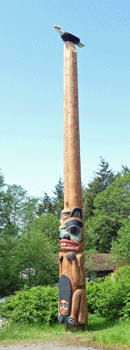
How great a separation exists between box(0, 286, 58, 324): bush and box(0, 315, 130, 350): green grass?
27 cm

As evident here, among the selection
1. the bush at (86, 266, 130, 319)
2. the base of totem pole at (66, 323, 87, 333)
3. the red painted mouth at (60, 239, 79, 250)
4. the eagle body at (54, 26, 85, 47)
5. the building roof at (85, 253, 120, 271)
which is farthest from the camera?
the building roof at (85, 253, 120, 271)

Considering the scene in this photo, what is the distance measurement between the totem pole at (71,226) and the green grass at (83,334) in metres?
0.44

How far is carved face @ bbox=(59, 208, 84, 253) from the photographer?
28.5 feet

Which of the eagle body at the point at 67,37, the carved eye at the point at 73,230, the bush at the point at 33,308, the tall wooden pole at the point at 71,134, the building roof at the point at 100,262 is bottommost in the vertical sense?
the bush at the point at 33,308

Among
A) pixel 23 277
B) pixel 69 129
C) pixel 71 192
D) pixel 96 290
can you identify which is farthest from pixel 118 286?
pixel 23 277

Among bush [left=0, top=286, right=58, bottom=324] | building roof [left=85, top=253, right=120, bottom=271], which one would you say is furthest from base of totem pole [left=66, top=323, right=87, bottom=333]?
building roof [left=85, top=253, right=120, bottom=271]

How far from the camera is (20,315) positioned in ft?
31.3

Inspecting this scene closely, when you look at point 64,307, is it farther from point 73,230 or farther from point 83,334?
point 73,230

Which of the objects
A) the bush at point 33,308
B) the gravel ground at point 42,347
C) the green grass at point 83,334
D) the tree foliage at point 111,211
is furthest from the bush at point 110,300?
the tree foliage at point 111,211

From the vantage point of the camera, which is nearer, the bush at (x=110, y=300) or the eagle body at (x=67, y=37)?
the bush at (x=110, y=300)

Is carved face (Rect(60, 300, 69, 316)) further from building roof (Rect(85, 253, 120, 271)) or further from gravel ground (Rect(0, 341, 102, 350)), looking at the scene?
building roof (Rect(85, 253, 120, 271))

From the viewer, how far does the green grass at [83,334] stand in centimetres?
720

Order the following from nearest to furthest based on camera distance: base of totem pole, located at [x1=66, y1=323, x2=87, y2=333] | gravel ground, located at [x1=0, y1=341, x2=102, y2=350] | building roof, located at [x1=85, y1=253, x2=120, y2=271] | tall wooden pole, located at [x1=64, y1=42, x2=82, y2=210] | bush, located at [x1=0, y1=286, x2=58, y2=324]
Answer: gravel ground, located at [x1=0, y1=341, x2=102, y2=350], base of totem pole, located at [x1=66, y1=323, x2=87, y2=333], tall wooden pole, located at [x1=64, y1=42, x2=82, y2=210], bush, located at [x1=0, y1=286, x2=58, y2=324], building roof, located at [x1=85, y1=253, x2=120, y2=271]

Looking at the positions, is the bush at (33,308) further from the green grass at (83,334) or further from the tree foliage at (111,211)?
the tree foliage at (111,211)
